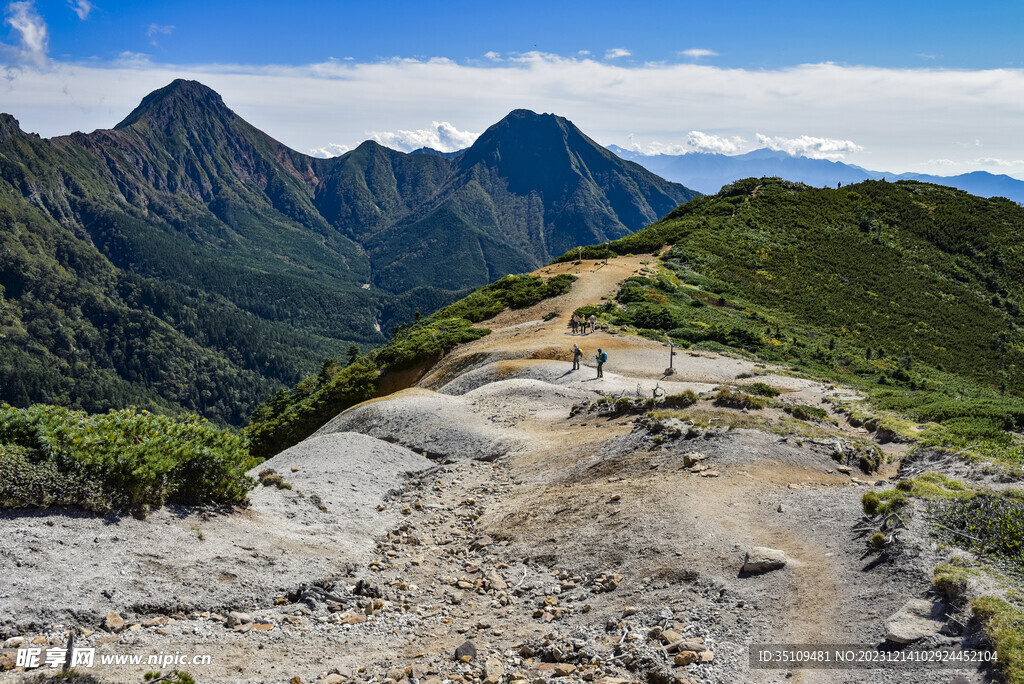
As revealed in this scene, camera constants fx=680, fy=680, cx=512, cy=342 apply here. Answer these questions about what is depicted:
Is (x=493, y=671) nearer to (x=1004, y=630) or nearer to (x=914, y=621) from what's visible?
(x=914, y=621)

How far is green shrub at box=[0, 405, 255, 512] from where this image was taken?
10336 mm

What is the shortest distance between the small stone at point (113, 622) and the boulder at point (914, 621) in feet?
30.9

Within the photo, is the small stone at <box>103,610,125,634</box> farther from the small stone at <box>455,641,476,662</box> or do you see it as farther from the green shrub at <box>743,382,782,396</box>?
the green shrub at <box>743,382,782,396</box>

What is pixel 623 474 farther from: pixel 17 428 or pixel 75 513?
pixel 17 428

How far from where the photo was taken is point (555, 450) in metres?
18.1

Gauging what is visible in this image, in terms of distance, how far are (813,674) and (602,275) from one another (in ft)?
129

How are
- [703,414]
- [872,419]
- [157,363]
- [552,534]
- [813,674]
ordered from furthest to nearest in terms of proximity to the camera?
[157,363] < [872,419] < [703,414] < [552,534] < [813,674]

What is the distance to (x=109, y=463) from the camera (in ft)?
35.2

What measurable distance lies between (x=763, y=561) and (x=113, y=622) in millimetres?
8859

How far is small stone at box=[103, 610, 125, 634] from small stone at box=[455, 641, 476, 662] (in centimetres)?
439

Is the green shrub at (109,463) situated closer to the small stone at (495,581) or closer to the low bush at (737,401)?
the small stone at (495,581)

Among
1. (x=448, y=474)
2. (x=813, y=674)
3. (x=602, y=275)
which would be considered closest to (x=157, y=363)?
(x=602, y=275)

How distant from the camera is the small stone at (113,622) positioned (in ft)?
28.8

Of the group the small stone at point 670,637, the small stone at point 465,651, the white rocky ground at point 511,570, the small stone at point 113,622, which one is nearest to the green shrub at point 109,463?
the white rocky ground at point 511,570
